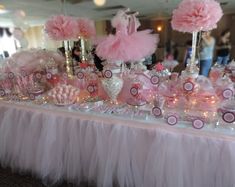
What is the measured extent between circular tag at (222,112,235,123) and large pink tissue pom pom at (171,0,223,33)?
45 cm

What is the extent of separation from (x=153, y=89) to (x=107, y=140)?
0.40m

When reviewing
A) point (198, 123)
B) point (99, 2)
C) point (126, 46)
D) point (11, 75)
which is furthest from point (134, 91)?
point (99, 2)

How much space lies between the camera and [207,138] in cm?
92

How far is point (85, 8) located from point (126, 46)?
1104mm

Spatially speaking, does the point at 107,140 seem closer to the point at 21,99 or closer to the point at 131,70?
the point at 131,70

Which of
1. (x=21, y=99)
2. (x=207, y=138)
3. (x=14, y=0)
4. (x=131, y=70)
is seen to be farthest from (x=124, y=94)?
(x=14, y=0)

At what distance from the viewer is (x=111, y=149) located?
3.75 feet

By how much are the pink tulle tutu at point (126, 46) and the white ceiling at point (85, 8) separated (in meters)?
0.71

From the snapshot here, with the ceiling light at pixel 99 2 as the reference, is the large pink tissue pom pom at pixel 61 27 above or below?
below

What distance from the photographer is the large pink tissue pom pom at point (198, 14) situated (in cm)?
103

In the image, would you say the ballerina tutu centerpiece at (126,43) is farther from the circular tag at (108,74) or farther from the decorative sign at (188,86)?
the decorative sign at (188,86)

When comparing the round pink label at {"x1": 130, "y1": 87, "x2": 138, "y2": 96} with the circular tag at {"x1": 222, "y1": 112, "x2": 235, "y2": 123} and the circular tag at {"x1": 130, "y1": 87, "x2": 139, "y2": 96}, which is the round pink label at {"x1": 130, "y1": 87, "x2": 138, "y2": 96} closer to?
the circular tag at {"x1": 130, "y1": 87, "x2": 139, "y2": 96}

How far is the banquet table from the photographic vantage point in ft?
3.08

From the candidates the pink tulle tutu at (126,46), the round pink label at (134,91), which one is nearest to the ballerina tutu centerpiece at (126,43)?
the pink tulle tutu at (126,46)
